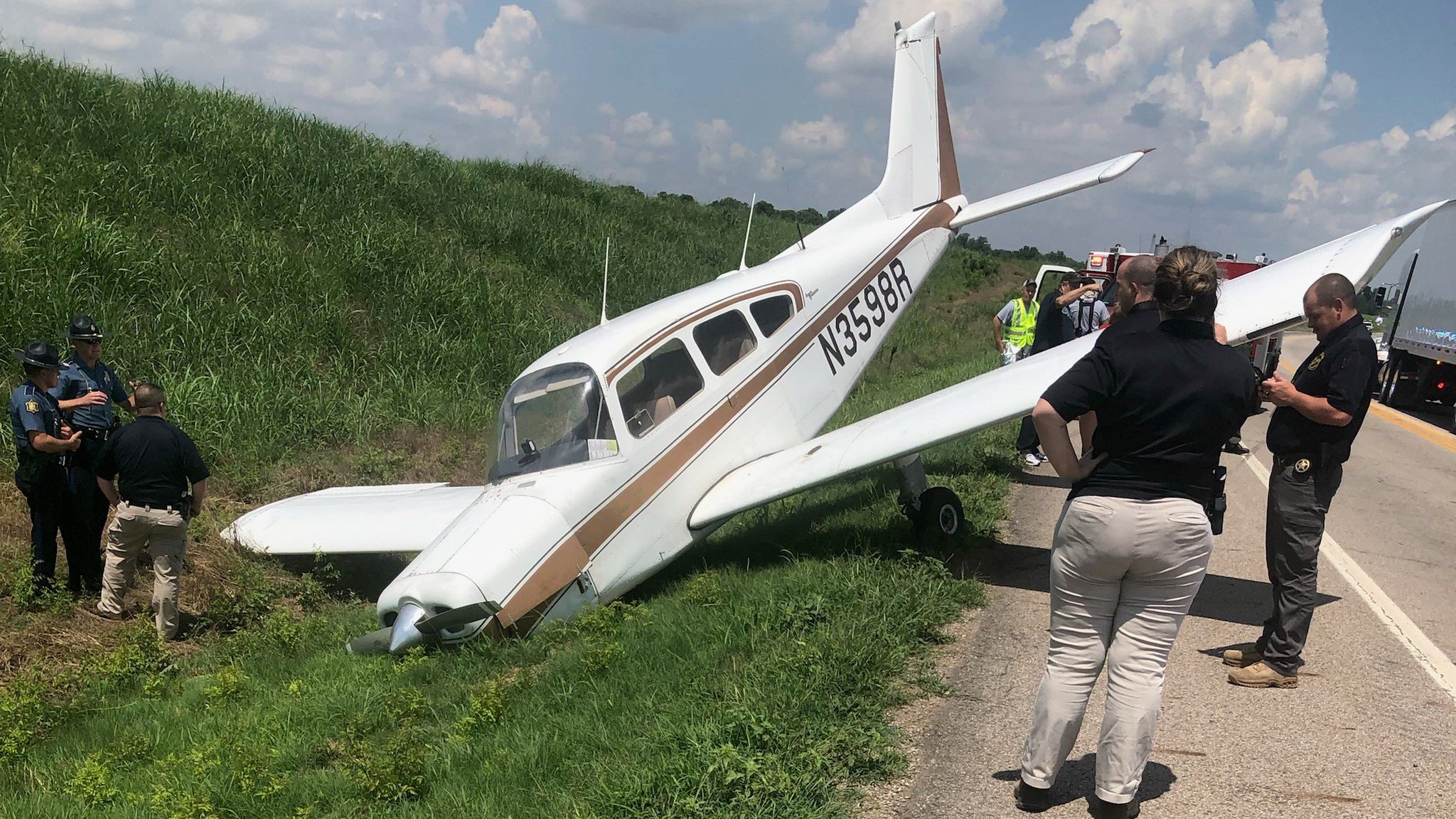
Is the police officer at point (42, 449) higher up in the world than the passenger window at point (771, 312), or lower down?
lower down

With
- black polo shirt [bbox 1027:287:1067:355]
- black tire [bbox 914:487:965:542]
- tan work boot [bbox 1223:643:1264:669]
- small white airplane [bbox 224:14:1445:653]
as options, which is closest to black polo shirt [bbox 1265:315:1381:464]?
tan work boot [bbox 1223:643:1264:669]

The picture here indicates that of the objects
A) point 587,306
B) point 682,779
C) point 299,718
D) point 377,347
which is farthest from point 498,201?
point 682,779

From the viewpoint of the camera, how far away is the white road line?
537cm

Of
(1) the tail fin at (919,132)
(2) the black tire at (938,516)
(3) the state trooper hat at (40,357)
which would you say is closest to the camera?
(3) the state trooper hat at (40,357)

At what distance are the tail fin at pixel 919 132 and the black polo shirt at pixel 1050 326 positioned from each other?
6.26 feet

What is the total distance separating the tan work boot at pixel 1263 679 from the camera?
514 cm

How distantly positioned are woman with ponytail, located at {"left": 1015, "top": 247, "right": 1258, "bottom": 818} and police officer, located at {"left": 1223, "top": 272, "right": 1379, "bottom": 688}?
5.29ft

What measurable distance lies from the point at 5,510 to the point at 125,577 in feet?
6.19

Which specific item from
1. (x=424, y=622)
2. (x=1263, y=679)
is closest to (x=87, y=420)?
(x=424, y=622)

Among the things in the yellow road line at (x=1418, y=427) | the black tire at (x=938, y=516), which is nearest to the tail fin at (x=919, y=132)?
the black tire at (x=938, y=516)

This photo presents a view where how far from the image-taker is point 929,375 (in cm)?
1802

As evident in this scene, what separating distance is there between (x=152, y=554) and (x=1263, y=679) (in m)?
7.36

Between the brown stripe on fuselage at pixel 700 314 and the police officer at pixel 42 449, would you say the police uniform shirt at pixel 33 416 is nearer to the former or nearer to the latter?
the police officer at pixel 42 449

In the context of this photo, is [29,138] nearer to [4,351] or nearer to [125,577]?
[4,351]
